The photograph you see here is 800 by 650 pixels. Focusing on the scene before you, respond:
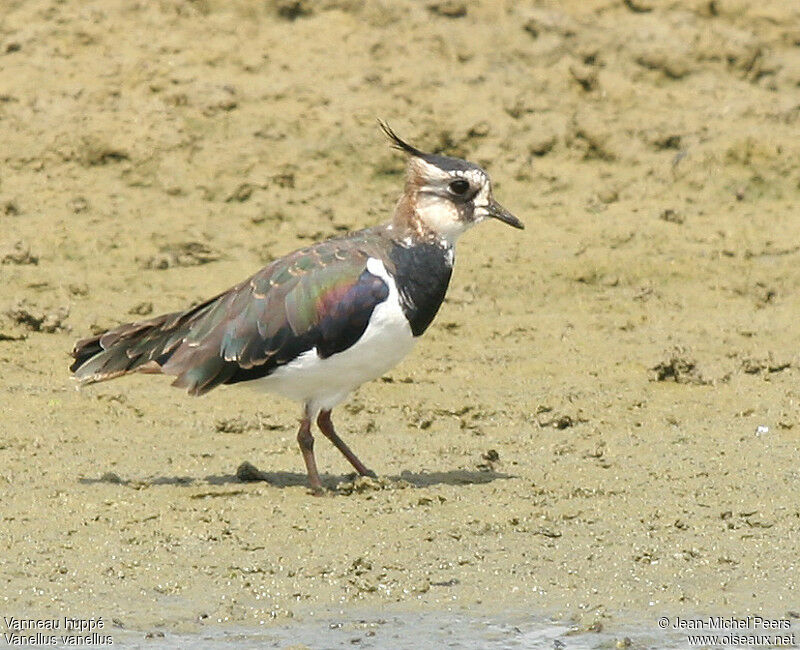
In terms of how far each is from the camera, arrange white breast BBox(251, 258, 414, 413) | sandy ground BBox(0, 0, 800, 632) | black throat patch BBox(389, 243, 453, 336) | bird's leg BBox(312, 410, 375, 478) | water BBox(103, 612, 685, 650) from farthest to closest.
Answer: bird's leg BBox(312, 410, 375, 478) → black throat patch BBox(389, 243, 453, 336) → white breast BBox(251, 258, 414, 413) → sandy ground BBox(0, 0, 800, 632) → water BBox(103, 612, 685, 650)

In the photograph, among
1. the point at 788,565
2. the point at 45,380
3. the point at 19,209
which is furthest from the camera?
the point at 19,209

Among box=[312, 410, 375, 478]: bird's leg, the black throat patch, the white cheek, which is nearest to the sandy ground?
box=[312, 410, 375, 478]: bird's leg

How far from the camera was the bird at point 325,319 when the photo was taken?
883 centimetres

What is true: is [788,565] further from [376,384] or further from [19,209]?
[19,209]

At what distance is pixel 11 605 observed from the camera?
24.8ft

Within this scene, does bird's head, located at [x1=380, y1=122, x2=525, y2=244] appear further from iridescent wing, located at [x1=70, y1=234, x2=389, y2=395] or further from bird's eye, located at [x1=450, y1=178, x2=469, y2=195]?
iridescent wing, located at [x1=70, y1=234, x2=389, y2=395]

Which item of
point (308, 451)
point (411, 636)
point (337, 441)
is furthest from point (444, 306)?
point (411, 636)

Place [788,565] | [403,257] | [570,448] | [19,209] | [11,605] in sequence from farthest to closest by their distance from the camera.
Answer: [19,209], [570,448], [403,257], [788,565], [11,605]

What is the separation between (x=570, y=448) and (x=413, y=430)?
3.11ft

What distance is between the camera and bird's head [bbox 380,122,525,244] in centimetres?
922

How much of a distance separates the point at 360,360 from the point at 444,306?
2933mm

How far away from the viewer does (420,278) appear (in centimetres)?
898

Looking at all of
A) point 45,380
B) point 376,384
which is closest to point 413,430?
point 376,384

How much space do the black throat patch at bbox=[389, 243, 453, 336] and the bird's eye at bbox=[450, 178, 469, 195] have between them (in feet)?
1.09
